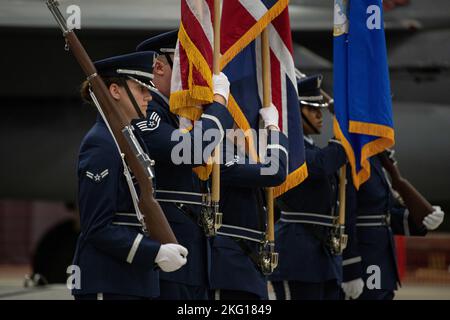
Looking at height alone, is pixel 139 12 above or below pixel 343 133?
above

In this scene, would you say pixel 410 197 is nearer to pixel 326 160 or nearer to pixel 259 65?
pixel 326 160

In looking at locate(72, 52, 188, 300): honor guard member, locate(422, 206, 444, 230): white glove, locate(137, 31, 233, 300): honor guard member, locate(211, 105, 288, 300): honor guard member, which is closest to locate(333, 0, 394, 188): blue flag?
locate(422, 206, 444, 230): white glove

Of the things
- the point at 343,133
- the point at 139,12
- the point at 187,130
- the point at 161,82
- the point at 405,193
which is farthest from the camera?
the point at 139,12

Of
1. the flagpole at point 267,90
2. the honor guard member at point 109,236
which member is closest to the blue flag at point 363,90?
the flagpole at point 267,90

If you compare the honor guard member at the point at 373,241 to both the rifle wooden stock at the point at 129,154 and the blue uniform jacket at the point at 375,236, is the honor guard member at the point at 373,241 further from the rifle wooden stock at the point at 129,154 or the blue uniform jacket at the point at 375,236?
the rifle wooden stock at the point at 129,154

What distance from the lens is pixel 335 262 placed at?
5.02 metres

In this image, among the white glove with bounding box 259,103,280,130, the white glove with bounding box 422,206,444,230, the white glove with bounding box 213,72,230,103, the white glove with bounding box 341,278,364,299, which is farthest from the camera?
the white glove with bounding box 422,206,444,230

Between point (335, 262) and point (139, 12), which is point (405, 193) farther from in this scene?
point (139, 12)

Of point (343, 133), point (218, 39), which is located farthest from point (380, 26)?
point (218, 39)

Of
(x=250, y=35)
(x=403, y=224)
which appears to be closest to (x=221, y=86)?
(x=250, y=35)

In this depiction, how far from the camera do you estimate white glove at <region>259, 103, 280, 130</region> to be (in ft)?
13.3

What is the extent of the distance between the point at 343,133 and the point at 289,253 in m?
0.78

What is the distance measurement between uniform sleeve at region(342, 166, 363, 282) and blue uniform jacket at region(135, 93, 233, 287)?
1.90 meters

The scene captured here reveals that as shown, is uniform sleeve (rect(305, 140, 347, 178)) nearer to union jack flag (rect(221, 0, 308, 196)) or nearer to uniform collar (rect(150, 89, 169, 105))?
union jack flag (rect(221, 0, 308, 196))
